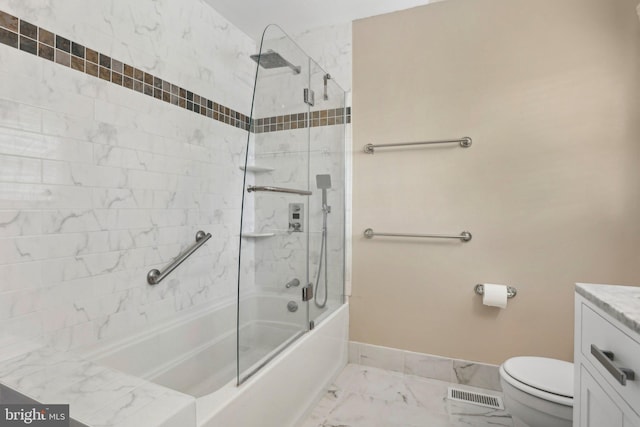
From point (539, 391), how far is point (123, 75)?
7.95ft

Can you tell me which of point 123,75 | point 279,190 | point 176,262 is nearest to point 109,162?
point 123,75

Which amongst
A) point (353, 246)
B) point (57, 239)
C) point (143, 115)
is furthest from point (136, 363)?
point (353, 246)

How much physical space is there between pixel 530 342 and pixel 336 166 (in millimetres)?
1646

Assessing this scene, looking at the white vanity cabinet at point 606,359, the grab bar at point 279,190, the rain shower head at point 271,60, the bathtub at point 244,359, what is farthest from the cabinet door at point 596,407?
the rain shower head at point 271,60

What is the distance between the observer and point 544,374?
150cm

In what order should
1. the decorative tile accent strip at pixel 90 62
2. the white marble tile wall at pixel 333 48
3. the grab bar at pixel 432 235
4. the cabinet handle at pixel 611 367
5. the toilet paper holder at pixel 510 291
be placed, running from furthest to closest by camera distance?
Answer: 1. the white marble tile wall at pixel 333 48
2. the grab bar at pixel 432 235
3. the toilet paper holder at pixel 510 291
4. the decorative tile accent strip at pixel 90 62
5. the cabinet handle at pixel 611 367

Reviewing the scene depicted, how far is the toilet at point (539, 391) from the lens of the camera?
4.39 ft

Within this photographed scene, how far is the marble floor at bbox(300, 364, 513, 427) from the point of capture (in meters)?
1.78

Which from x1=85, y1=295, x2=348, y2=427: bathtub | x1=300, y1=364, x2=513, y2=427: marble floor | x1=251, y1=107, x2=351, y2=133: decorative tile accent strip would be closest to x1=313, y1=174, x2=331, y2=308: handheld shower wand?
x1=85, y1=295, x2=348, y2=427: bathtub

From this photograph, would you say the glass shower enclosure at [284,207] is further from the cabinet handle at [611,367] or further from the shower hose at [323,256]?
the cabinet handle at [611,367]

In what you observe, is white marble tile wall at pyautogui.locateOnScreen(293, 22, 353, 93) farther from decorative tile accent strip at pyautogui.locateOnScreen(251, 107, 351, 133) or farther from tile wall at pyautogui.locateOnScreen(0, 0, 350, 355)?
tile wall at pyautogui.locateOnScreen(0, 0, 350, 355)

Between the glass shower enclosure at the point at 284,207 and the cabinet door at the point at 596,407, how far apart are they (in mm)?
1165

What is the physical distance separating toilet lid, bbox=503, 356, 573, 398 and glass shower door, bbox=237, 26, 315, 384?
1.06 m

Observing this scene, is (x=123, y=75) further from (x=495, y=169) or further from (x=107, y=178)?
(x=495, y=169)
